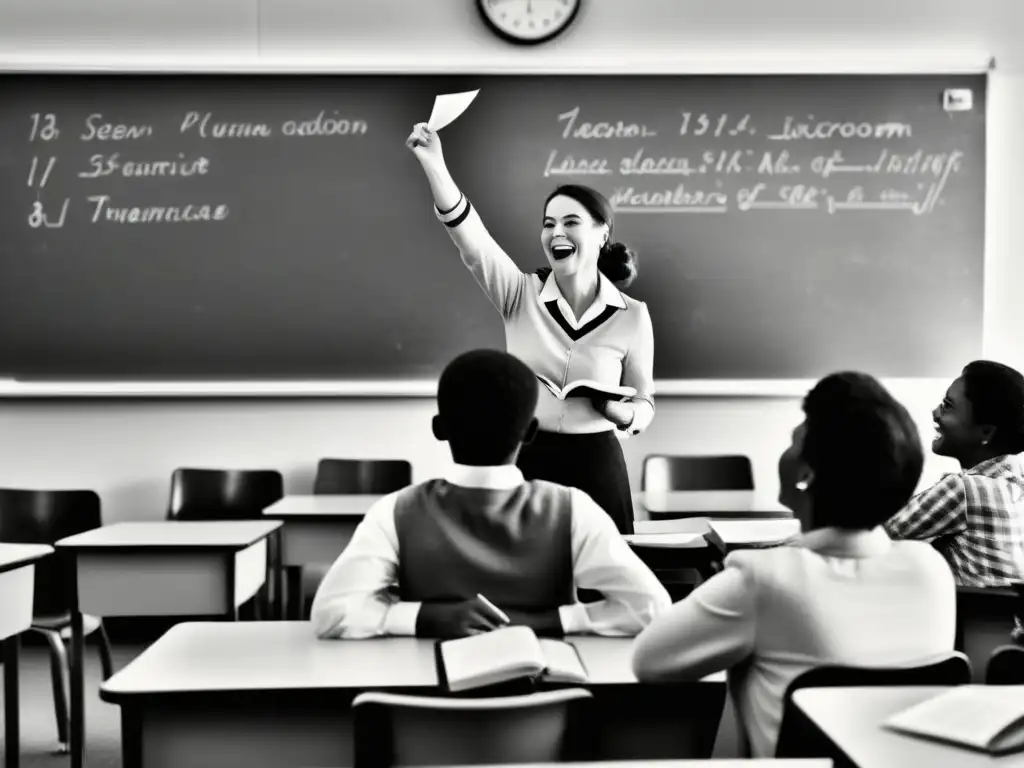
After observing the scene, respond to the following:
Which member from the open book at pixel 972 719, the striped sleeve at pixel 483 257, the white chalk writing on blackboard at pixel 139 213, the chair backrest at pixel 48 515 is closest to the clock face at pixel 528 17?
the white chalk writing on blackboard at pixel 139 213

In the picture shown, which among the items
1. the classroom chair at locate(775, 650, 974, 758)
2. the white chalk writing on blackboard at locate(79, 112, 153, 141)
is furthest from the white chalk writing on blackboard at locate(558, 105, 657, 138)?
the classroom chair at locate(775, 650, 974, 758)

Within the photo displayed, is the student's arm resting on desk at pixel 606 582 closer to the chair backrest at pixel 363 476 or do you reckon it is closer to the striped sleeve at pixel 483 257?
the striped sleeve at pixel 483 257

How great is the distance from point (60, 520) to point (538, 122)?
2434 millimetres

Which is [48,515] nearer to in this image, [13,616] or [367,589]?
[13,616]

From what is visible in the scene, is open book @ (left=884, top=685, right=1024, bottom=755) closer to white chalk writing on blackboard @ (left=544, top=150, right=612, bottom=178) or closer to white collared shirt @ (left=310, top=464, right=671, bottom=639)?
white collared shirt @ (left=310, top=464, right=671, bottom=639)

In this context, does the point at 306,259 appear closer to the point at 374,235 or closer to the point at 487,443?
the point at 374,235

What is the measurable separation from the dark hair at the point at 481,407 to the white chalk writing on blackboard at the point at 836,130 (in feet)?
9.92

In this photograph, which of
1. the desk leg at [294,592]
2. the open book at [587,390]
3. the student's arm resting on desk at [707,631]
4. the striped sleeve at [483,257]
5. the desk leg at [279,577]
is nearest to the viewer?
the student's arm resting on desk at [707,631]

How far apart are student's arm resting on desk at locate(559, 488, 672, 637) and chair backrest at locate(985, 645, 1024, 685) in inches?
19.0

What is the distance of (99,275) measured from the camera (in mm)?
4152

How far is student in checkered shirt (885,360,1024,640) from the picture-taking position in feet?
7.08

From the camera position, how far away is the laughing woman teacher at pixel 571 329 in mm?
2422

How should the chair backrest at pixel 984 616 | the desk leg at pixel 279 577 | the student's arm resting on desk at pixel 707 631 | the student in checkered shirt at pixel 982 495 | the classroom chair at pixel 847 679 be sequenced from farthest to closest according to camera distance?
the desk leg at pixel 279 577, the student in checkered shirt at pixel 982 495, the chair backrest at pixel 984 616, the student's arm resting on desk at pixel 707 631, the classroom chair at pixel 847 679

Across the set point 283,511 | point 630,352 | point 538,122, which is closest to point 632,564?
point 630,352
